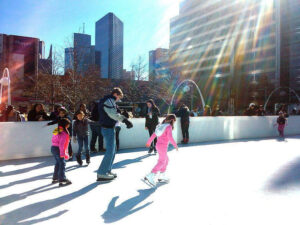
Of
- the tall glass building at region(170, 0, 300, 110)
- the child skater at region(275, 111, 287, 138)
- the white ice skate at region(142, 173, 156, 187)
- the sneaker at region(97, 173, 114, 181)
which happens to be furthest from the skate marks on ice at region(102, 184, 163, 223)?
the tall glass building at region(170, 0, 300, 110)

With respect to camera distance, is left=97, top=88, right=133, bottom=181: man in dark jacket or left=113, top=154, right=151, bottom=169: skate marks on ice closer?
left=97, top=88, right=133, bottom=181: man in dark jacket

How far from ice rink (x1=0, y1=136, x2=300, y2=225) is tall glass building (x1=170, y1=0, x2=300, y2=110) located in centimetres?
5247

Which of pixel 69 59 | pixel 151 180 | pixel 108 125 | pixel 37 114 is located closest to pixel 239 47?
pixel 69 59

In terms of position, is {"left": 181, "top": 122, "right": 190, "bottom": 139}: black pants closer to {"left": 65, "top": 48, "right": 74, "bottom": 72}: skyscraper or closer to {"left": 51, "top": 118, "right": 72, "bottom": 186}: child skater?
{"left": 51, "top": 118, "right": 72, "bottom": 186}: child skater

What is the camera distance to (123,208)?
348cm

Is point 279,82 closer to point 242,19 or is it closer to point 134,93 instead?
point 242,19

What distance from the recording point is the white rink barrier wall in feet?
23.7

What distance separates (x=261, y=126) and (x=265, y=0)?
6274 centimetres

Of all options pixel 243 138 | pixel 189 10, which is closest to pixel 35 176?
pixel 243 138

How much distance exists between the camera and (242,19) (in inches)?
2606

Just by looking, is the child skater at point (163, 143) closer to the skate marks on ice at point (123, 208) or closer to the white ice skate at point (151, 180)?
the white ice skate at point (151, 180)

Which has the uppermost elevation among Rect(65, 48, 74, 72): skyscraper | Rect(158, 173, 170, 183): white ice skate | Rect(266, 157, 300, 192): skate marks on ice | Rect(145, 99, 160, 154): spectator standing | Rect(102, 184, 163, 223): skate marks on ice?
Rect(65, 48, 74, 72): skyscraper

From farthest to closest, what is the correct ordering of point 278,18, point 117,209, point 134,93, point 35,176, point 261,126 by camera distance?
point 278,18, point 134,93, point 261,126, point 35,176, point 117,209

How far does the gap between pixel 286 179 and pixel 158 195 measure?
8.91ft
